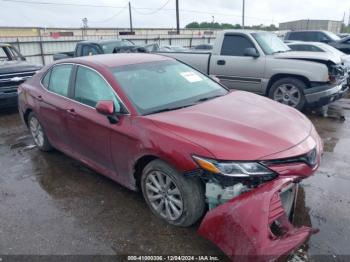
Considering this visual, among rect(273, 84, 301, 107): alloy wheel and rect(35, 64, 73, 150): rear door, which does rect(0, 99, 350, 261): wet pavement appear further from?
rect(273, 84, 301, 107): alloy wheel

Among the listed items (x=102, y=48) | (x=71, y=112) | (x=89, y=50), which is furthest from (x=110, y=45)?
(x=71, y=112)

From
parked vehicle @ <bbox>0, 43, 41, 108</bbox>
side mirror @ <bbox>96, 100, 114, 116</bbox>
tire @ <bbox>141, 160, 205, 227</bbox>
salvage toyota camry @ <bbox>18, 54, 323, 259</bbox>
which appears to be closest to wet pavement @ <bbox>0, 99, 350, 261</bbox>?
tire @ <bbox>141, 160, 205, 227</bbox>

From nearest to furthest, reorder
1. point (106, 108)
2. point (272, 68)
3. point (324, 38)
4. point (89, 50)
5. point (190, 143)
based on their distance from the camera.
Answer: point (190, 143), point (106, 108), point (272, 68), point (89, 50), point (324, 38)

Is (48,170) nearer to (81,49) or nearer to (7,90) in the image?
(7,90)

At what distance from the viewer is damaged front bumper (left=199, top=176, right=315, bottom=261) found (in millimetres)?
2375

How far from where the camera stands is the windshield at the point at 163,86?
3.60m

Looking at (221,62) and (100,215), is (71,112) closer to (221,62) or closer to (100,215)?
(100,215)

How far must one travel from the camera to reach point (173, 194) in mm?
3193

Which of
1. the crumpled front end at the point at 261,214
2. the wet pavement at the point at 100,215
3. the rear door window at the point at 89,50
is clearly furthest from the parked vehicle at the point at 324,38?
the crumpled front end at the point at 261,214

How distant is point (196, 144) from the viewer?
2881 mm

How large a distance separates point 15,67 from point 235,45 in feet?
→ 17.5

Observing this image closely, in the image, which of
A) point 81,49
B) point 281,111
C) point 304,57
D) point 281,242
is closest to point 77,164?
point 281,111

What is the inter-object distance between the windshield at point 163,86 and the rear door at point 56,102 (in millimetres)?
950

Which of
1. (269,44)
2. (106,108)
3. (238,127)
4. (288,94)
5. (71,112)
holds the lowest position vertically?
(288,94)
